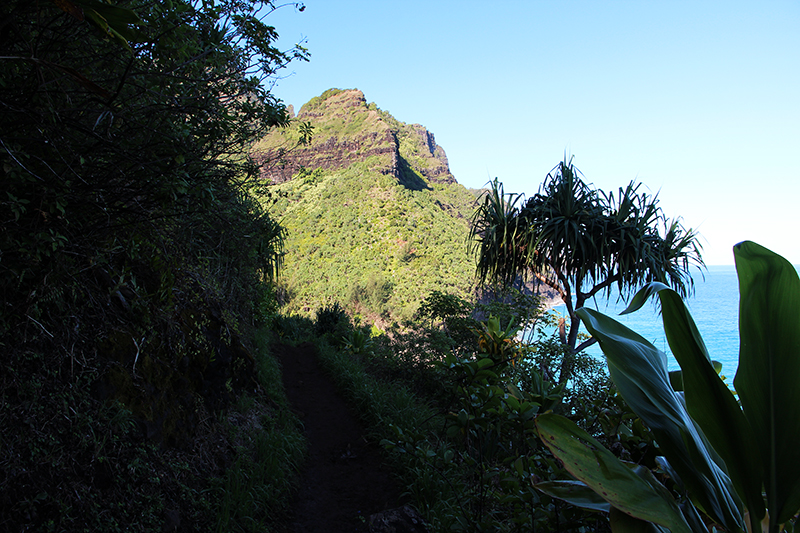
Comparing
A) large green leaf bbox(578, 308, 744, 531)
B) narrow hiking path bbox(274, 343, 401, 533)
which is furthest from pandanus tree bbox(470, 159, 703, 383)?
large green leaf bbox(578, 308, 744, 531)

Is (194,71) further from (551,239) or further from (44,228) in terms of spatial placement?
(551,239)

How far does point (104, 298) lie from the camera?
244cm

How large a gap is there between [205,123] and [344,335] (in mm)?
8899

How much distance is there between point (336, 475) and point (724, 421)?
3508mm

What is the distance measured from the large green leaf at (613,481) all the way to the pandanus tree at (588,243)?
17.3 feet

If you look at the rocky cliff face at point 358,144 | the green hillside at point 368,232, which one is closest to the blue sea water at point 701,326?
the green hillside at point 368,232

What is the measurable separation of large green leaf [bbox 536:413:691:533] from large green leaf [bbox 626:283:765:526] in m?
0.18

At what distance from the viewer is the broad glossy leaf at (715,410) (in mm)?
859

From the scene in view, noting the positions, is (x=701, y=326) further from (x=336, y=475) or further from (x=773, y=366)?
(x=336, y=475)

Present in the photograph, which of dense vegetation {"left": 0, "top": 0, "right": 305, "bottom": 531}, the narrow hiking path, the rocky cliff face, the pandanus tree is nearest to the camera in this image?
dense vegetation {"left": 0, "top": 0, "right": 305, "bottom": 531}

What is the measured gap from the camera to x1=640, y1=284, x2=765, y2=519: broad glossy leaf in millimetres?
859

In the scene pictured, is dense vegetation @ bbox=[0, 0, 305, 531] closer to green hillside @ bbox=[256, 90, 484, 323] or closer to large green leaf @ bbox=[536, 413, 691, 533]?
large green leaf @ bbox=[536, 413, 691, 533]

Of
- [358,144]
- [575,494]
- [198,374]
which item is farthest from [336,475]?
[358,144]

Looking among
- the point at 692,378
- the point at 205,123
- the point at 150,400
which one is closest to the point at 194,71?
the point at 205,123
